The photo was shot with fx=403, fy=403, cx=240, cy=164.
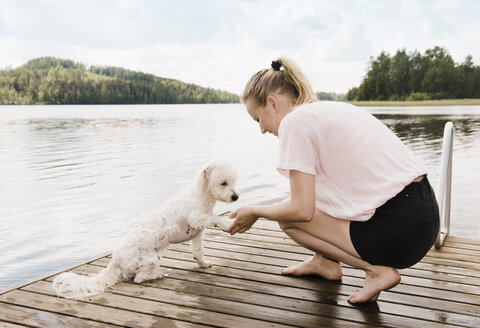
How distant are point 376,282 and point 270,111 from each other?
1348 mm

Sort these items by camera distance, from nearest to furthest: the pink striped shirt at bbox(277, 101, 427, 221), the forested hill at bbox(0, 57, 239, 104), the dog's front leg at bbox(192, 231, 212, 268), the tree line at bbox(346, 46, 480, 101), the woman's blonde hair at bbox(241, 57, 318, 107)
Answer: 1. the pink striped shirt at bbox(277, 101, 427, 221)
2. the woman's blonde hair at bbox(241, 57, 318, 107)
3. the dog's front leg at bbox(192, 231, 212, 268)
4. the tree line at bbox(346, 46, 480, 101)
5. the forested hill at bbox(0, 57, 239, 104)

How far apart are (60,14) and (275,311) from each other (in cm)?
10545

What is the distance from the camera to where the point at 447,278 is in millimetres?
3377

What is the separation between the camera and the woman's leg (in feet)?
8.67

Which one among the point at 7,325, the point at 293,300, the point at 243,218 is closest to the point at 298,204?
the point at 243,218

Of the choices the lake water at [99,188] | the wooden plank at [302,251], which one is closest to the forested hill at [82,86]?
the lake water at [99,188]

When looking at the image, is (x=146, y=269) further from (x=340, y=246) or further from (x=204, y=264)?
(x=340, y=246)

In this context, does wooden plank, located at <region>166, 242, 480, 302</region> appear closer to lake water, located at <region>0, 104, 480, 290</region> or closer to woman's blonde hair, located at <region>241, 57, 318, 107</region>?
woman's blonde hair, located at <region>241, 57, 318, 107</region>

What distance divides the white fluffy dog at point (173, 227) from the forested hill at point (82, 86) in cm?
11199

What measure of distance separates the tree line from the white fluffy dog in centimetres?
9291

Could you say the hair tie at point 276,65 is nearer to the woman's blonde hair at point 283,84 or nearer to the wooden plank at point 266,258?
the woman's blonde hair at point 283,84

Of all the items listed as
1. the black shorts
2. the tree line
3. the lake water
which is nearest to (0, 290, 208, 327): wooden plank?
the black shorts

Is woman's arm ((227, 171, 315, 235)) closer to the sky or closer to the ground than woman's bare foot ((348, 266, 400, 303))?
closer to the sky

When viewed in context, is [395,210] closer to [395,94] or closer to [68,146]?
[68,146]
